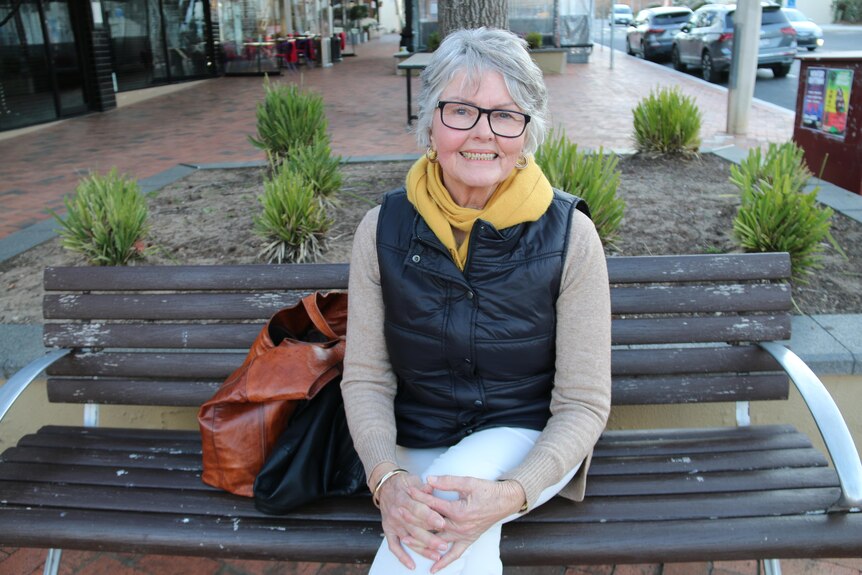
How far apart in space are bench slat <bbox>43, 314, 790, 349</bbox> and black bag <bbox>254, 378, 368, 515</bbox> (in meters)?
0.53

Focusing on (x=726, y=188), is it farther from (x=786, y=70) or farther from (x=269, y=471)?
(x=786, y=70)

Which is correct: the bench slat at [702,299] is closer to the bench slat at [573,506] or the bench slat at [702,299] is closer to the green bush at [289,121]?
the bench slat at [573,506]

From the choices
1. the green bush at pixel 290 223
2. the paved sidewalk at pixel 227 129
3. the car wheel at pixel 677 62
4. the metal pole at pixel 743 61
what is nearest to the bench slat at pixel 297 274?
the green bush at pixel 290 223

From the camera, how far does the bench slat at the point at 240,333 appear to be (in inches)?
101

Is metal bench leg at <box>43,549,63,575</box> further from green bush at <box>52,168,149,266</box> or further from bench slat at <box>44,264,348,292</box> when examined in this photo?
green bush at <box>52,168,149,266</box>

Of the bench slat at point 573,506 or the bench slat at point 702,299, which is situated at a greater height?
the bench slat at point 702,299

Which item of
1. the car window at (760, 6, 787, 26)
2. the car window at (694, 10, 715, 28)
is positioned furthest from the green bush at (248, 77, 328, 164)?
the car window at (760, 6, 787, 26)

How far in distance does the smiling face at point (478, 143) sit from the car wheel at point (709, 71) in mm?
16241

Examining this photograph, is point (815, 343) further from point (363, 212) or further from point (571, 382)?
point (363, 212)

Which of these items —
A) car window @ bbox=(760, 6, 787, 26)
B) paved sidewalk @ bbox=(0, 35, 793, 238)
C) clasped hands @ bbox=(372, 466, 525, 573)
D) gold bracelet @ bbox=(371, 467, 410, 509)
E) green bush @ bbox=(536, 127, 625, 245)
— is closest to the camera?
clasped hands @ bbox=(372, 466, 525, 573)

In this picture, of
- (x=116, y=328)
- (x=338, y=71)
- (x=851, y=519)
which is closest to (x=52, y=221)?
(x=116, y=328)

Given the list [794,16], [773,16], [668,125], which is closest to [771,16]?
[773,16]

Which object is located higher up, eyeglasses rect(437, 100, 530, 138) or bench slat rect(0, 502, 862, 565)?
eyeglasses rect(437, 100, 530, 138)

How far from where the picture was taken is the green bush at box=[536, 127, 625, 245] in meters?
3.83
